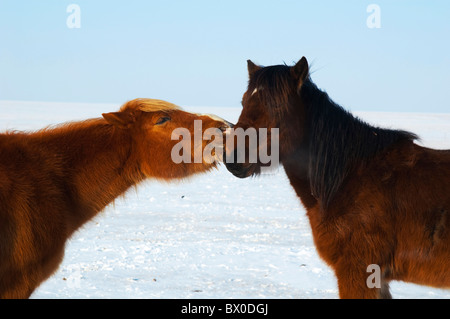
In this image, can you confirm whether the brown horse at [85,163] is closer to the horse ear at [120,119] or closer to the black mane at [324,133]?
the horse ear at [120,119]

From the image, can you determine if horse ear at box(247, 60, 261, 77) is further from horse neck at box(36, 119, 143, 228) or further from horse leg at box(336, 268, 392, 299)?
horse leg at box(336, 268, 392, 299)

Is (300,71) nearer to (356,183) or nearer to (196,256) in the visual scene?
(356,183)

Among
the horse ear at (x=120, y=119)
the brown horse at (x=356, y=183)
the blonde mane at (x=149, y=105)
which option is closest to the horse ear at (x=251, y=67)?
the brown horse at (x=356, y=183)

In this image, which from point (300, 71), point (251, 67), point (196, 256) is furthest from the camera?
point (196, 256)

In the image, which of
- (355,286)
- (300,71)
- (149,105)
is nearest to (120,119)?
(149,105)

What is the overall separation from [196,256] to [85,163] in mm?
2839

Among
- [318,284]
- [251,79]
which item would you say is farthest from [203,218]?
[251,79]

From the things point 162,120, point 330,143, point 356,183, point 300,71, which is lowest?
point 356,183

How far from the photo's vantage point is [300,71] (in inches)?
128

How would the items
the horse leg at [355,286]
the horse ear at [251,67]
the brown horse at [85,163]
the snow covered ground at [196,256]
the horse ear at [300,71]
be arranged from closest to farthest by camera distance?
the horse leg at [355,286] < the horse ear at [300,71] < the brown horse at [85,163] < the horse ear at [251,67] < the snow covered ground at [196,256]

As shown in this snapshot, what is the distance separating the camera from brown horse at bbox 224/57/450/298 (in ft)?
10.2

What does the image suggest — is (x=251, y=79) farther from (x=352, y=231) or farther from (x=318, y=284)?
(x=318, y=284)

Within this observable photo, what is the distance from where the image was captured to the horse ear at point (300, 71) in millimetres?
3223

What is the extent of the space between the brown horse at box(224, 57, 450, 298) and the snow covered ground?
553 mm
